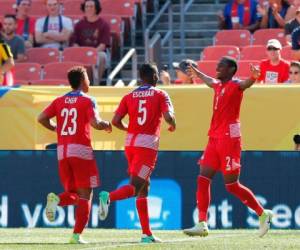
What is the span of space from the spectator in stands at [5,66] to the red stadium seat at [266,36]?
4.15 metres

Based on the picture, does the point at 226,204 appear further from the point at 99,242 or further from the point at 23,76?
the point at 23,76

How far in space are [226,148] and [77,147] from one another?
1533mm

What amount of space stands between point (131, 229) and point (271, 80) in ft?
10.6

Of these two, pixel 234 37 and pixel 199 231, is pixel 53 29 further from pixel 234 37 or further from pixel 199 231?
pixel 199 231

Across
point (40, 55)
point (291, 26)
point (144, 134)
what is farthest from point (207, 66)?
point (144, 134)

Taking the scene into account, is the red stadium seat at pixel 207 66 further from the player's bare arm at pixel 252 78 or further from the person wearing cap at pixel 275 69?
the player's bare arm at pixel 252 78

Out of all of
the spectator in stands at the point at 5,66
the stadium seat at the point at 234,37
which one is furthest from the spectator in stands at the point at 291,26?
the spectator in stands at the point at 5,66

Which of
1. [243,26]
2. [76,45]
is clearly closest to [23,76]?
[76,45]

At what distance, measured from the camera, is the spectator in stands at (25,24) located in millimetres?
20797

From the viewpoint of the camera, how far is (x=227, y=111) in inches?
490

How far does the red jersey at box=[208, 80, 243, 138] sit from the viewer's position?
40.8 ft

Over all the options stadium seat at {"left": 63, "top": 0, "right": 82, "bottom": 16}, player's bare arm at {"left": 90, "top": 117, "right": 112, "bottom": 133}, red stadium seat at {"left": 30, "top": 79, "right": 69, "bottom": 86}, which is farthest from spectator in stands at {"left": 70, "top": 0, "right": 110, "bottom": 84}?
player's bare arm at {"left": 90, "top": 117, "right": 112, "bottom": 133}

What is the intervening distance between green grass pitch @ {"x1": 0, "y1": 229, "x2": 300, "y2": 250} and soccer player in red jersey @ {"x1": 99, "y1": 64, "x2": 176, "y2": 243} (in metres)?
0.48

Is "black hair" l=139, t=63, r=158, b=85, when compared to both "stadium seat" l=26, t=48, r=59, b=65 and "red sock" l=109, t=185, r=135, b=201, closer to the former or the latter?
"red sock" l=109, t=185, r=135, b=201
